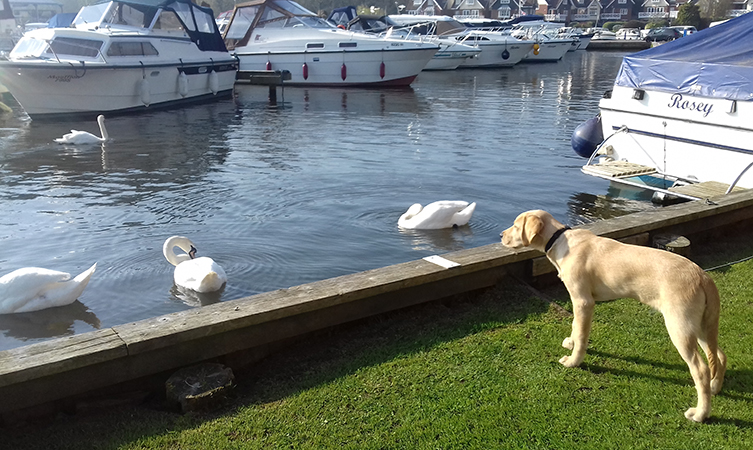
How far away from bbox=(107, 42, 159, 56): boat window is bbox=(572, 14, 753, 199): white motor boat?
57.9ft

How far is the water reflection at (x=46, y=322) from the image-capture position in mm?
6942

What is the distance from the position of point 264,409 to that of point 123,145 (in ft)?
50.9

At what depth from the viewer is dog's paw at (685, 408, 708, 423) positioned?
13.3 feet

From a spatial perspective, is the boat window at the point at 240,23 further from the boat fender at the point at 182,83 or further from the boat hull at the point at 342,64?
the boat fender at the point at 182,83

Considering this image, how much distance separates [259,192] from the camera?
1271 centimetres

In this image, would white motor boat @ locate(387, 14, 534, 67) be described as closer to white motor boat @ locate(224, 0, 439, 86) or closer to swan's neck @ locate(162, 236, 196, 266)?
white motor boat @ locate(224, 0, 439, 86)

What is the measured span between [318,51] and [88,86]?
1328cm

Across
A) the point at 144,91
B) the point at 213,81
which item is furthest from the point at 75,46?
the point at 213,81

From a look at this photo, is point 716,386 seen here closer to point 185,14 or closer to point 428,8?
point 185,14

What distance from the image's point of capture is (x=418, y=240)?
9.84 metres

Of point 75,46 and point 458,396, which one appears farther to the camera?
point 75,46

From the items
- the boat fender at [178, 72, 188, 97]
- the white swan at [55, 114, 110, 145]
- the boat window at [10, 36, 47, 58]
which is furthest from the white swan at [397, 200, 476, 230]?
the boat fender at [178, 72, 188, 97]

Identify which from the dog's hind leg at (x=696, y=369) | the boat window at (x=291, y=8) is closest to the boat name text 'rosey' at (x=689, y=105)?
the dog's hind leg at (x=696, y=369)

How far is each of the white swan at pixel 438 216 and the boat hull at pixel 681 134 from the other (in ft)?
13.9
